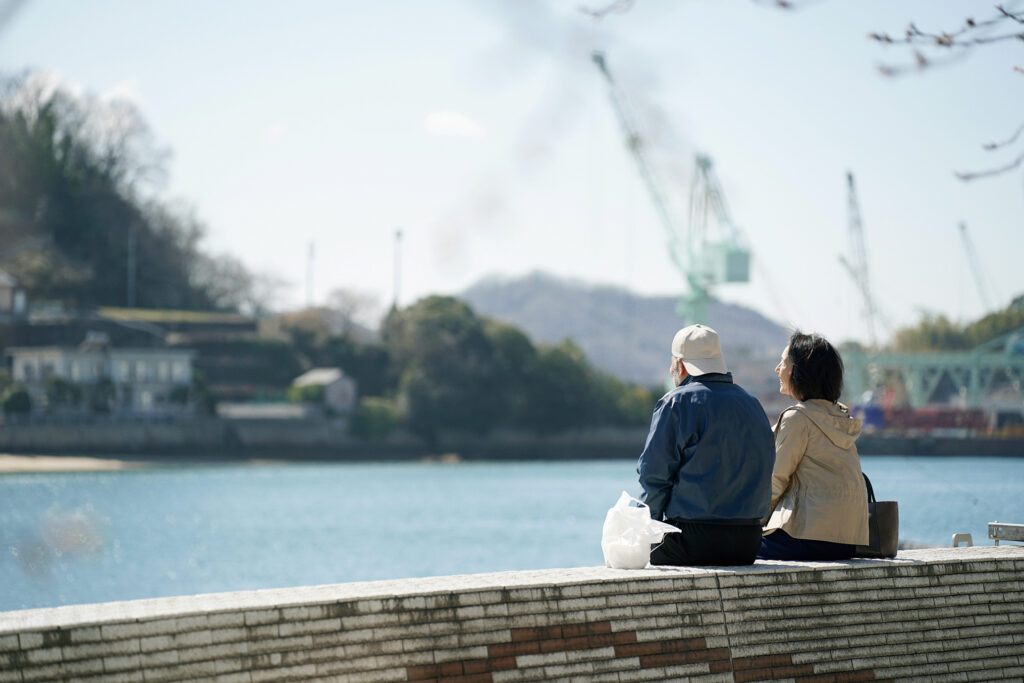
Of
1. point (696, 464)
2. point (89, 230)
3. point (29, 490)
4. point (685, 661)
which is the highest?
point (89, 230)

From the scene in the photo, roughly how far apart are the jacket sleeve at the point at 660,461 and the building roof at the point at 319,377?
7163cm

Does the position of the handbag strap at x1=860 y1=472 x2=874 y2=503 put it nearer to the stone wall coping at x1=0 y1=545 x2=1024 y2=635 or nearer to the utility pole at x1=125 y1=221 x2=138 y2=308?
the stone wall coping at x1=0 y1=545 x2=1024 y2=635

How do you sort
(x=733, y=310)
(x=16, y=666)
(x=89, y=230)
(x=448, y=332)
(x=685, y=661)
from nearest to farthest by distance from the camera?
(x=16, y=666) → (x=685, y=661) → (x=448, y=332) → (x=89, y=230) → (x=733, y=310)

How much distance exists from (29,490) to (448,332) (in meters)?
29.7

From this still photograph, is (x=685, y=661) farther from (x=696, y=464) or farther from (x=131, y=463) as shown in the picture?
(x=131, y=463)

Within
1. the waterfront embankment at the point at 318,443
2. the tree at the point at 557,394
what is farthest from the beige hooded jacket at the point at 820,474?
the tree at the point at 557,394

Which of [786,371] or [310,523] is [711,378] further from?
[310,523]

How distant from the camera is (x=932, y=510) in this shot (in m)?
23.2

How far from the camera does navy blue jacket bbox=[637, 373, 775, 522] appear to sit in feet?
14.1

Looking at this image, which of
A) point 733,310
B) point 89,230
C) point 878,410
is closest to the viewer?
point 878,410

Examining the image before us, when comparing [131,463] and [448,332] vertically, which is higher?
[448,332]

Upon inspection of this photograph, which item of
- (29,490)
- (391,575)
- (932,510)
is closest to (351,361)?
(29,490)

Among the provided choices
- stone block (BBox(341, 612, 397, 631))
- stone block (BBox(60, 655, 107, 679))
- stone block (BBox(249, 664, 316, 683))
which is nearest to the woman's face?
stone block (BBox(341, 612, 397, 631))

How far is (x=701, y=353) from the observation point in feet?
14.4
